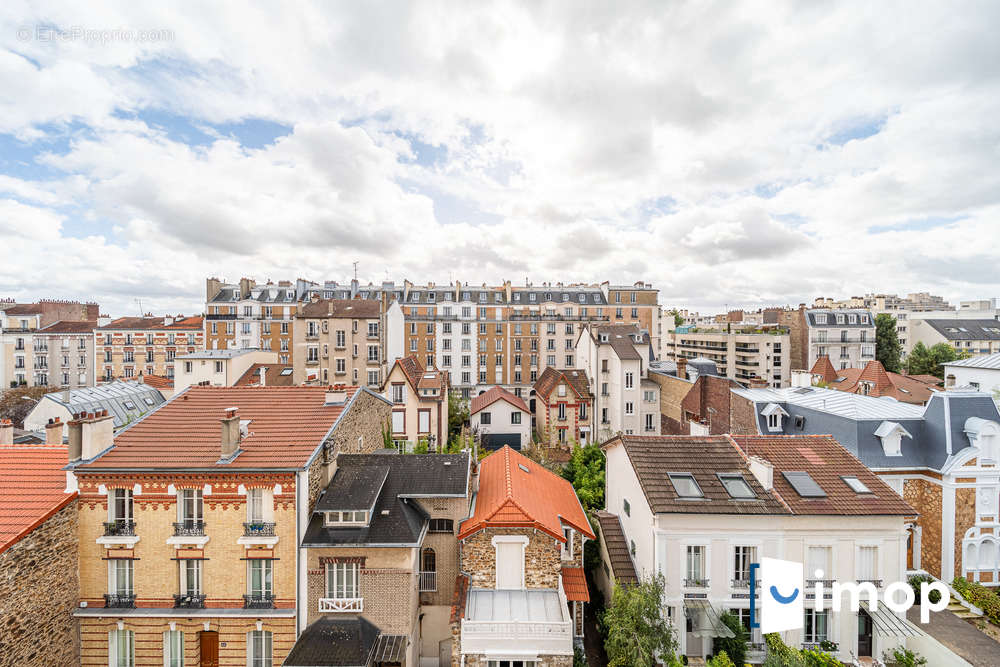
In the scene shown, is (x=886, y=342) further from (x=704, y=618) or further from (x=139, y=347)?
(x=139, y=347)

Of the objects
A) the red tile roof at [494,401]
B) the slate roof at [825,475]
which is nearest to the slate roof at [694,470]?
the slate roof at [825,475]

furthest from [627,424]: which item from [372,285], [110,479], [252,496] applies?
[372,285]

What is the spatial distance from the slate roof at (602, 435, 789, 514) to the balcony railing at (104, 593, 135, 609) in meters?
18.7

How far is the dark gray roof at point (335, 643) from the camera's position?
13.7 m

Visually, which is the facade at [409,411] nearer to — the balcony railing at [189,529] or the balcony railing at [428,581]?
the balcony railing at [428,581]

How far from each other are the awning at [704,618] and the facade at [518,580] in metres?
3.79

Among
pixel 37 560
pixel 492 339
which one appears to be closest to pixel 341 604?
pixel 37 560

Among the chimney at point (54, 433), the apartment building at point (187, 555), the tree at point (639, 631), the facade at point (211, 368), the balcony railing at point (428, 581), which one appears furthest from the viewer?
the facade at point (211, 368)

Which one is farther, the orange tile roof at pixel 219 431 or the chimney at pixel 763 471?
the chimney at pixel 763 471

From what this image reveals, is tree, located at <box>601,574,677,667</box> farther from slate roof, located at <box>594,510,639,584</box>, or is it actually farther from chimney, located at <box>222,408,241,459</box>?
chimney, located at <box>222,408,241,459</box>

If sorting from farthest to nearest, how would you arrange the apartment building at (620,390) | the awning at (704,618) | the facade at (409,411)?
the apartment building at (620,390)
the facade at (409,411)
the awning at (704,618)

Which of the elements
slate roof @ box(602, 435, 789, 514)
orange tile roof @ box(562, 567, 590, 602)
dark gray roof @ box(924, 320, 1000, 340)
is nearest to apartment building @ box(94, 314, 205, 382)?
orange tile roof @ box(562, 567, 590, 602)

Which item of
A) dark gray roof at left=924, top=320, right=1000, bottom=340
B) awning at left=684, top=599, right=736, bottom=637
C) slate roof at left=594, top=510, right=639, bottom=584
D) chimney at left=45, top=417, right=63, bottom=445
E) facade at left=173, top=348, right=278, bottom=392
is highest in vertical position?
dark gray roof at left=924, top=320, right=1000, bottom=340

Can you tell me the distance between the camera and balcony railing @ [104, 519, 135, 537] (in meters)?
15.1
